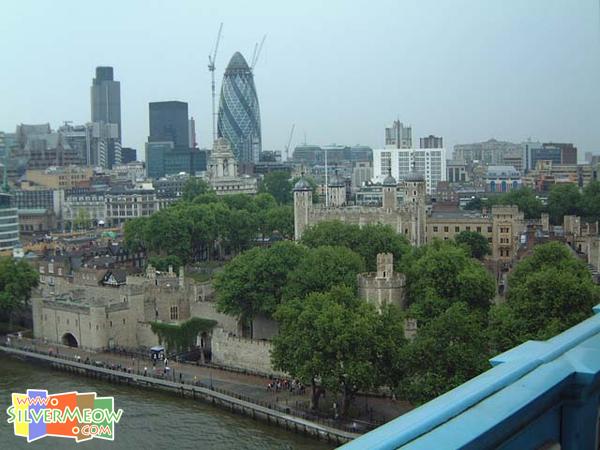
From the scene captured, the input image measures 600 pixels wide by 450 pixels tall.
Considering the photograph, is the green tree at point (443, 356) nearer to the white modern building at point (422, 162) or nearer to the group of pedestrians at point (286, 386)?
the group of pedestrians at point (286, 386)

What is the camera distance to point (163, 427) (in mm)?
21000

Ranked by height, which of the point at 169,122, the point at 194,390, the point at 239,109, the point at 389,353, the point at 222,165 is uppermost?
the point at 239,109

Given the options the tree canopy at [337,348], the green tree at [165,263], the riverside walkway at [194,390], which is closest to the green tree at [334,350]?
the tree canopy at [337,348]

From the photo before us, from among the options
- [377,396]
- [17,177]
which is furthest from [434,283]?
[17,177]

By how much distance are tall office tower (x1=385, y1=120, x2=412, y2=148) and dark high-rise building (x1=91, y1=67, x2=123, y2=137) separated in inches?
2871

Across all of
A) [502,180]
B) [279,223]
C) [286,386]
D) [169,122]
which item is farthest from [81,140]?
[286,386]

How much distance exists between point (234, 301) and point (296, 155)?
531 feet

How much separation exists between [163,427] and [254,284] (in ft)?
23.8

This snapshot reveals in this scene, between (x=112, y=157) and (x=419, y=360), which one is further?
(x=112, y=157)

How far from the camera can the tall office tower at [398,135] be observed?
5262 inches

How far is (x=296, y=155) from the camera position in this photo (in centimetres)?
18800

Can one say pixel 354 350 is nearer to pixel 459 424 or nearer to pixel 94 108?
pixel 459 424

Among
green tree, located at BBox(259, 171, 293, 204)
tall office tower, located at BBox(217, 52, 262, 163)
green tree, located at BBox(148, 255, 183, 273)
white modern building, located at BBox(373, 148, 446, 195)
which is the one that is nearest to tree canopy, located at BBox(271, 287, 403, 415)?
green tree, located at BBox(148, 255, 183, 273)

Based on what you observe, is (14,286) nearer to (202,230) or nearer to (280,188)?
(202,230)
